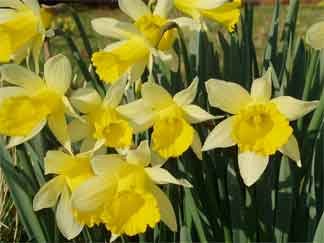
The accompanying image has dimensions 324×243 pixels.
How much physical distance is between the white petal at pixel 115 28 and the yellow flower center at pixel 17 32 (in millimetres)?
127

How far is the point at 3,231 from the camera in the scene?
204 centimetres

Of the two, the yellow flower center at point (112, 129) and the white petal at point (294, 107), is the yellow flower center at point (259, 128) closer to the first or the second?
the white petal at point (294, 107)

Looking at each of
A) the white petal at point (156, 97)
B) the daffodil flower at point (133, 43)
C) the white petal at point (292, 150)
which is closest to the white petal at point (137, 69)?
the daffodil flower at point (133, 43)

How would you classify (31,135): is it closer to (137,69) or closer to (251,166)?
(137,69)

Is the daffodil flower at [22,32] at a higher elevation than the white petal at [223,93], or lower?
A: higher

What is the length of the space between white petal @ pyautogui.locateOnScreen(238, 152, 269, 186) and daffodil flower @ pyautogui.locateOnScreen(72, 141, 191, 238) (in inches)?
4.3

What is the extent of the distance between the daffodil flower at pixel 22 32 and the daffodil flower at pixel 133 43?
0.13 meters

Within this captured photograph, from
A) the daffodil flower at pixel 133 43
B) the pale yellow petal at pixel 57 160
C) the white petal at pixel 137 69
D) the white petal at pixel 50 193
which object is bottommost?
the white petal at pixel 50 193

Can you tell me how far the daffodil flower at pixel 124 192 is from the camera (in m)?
1.22

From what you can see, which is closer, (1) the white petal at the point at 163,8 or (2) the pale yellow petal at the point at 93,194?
(2) the pale yellow petal at the point at 93,194

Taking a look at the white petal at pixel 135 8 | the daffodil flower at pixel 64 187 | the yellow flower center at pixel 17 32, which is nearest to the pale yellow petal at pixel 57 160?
the daffodil flower at pixel 64 187

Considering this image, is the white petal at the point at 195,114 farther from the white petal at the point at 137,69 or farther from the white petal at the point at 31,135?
the white petal at the point at 31,135

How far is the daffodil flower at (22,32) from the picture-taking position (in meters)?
1.34

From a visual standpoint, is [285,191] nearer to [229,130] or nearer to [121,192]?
[229,130]
